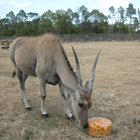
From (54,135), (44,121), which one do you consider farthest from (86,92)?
(44,121)

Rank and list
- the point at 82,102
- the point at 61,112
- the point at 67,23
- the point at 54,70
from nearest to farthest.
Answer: the point at 82,102, the point at 54,70, the point at 61,112, the point at 67,23

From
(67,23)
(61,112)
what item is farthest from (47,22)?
(61,112)

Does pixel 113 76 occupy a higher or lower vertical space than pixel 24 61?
lower

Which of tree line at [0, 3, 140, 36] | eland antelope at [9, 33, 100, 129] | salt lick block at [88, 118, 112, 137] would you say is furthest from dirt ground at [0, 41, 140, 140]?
tree line at [0, 3, 140, 36]

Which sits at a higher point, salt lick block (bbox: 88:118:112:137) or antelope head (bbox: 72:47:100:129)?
antelope head (bbox: 72:47:100:129)

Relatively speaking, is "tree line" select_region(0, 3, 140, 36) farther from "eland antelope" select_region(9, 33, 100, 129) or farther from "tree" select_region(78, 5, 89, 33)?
"eland antelope" select_region(9, 33, 100, 129)

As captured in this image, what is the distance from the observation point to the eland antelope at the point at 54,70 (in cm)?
427

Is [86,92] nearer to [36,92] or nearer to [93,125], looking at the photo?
[93,125]

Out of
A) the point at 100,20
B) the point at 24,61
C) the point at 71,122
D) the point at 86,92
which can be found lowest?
the point at 71,122

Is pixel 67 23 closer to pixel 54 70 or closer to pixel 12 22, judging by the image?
pixel 12 22

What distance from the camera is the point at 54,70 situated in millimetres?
5148

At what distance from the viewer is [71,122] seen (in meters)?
5.11

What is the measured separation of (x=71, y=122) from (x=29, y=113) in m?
1.19

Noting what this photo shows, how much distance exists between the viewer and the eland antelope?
4.27m
